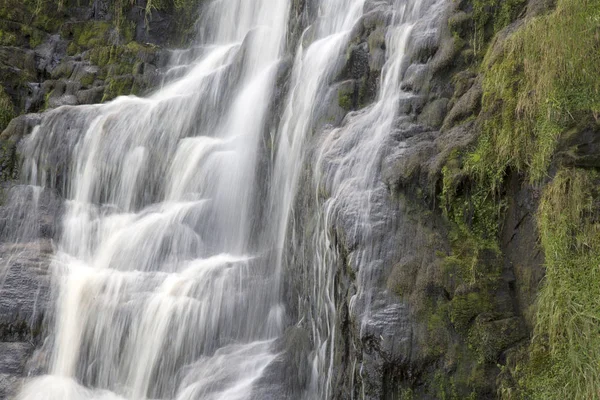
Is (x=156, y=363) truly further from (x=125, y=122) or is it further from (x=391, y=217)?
(x=125, y=122)

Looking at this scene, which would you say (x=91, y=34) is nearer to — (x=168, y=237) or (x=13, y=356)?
(x=168, y=237)

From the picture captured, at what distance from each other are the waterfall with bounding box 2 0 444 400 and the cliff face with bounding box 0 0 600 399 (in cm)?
14

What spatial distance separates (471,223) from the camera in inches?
268

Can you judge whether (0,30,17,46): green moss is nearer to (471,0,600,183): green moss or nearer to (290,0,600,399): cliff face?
(290,0,600,399): cliff face

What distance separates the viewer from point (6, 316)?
10797mm

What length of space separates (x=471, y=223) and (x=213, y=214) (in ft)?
20.0

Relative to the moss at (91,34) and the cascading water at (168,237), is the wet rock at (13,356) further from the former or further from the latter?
the moss at (91,34)

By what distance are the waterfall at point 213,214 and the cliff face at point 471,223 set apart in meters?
0.14

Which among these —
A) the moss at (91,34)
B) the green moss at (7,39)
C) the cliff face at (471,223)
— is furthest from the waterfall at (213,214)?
the green moss at (7,39)

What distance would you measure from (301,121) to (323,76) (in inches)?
31.0

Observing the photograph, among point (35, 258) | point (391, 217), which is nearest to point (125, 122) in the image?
point (35, 258)

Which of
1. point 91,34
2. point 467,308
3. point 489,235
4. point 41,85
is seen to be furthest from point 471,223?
point 91,34

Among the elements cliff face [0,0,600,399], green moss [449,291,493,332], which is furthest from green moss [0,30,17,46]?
green moss [449,291,493,332]

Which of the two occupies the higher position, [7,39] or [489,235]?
[7,39]
